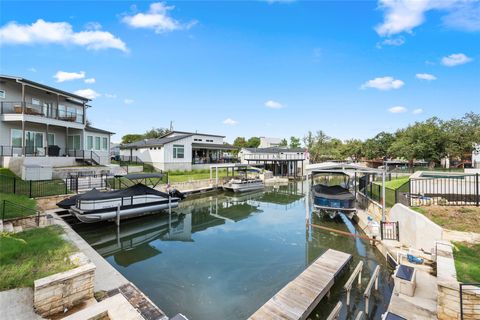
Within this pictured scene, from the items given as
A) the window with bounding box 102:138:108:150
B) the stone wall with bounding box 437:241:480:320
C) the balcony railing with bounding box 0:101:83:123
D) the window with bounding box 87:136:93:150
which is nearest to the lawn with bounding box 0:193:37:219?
the balcony railing with bounding box 0:101:83:123

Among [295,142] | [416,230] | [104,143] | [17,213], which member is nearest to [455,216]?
[416,230]

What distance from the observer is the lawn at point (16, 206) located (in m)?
9.65

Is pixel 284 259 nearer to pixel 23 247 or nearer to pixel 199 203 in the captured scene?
pixel 23 247

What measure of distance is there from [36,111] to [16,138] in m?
2.58

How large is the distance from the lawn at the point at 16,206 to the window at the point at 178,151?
57.1ft

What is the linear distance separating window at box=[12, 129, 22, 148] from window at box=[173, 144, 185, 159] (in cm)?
1418

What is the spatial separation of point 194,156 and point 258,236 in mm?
25724

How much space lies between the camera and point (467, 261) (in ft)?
19.4

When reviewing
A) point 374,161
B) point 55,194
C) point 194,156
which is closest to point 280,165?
point 194,156

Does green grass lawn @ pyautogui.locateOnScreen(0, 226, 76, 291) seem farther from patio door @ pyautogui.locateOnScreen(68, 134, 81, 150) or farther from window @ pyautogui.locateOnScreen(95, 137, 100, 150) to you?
window @ pyautogui.locateOnScreen(95, 137, 100, 150)

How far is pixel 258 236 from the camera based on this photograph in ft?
39.5

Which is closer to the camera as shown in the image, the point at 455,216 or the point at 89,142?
the point at 455,216

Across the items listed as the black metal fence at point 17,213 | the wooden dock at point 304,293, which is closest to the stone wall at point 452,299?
the wooden dock at point 304,293

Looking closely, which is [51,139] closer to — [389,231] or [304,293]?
[304,293]
